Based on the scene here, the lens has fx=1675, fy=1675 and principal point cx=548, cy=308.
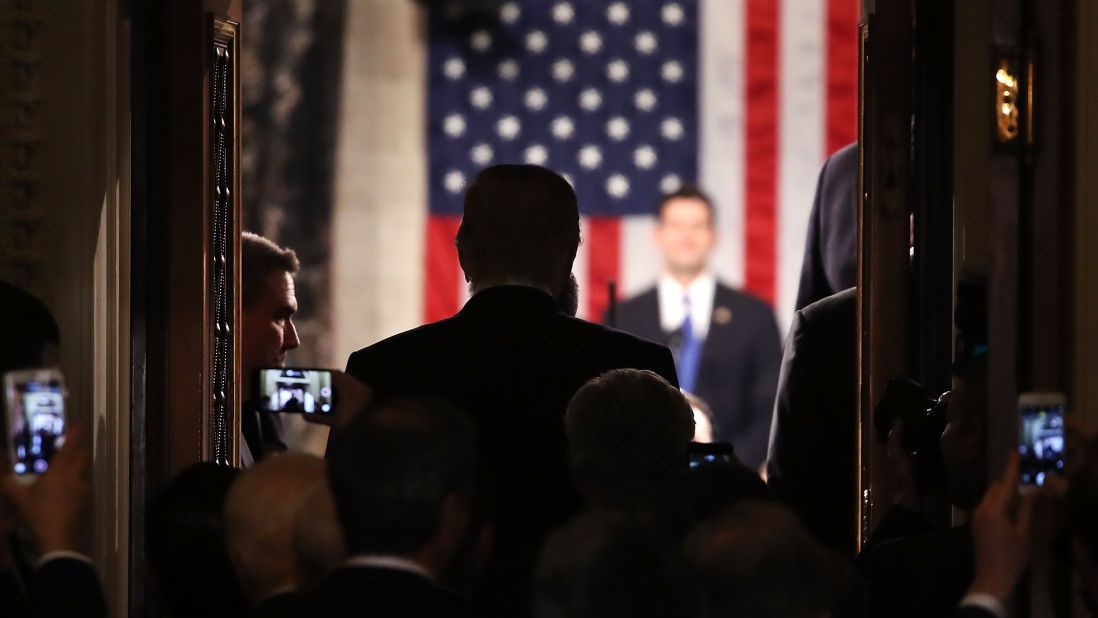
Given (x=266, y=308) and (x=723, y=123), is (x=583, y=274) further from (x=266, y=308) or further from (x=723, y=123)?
(x=266, y=308)

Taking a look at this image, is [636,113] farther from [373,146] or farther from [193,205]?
[193,205]

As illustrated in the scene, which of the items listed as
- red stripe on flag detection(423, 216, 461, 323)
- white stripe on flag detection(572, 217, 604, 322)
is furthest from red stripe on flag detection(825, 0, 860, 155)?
red stripe on flag detection(423, 216, 461, 323)

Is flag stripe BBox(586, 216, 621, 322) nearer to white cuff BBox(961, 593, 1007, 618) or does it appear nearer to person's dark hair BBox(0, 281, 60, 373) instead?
person's dark hair BBox(0, 281, 60, 373)

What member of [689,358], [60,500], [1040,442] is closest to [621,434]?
[1040,442]

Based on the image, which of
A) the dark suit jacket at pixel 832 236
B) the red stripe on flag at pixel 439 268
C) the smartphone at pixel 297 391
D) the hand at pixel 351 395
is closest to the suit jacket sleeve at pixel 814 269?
the dark suit jacket at pixel 832 236

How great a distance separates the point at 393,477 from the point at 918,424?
1.62 metres

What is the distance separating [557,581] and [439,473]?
0.97ft

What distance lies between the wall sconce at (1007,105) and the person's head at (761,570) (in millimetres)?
1197

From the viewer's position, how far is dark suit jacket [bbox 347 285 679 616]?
2.64 metres

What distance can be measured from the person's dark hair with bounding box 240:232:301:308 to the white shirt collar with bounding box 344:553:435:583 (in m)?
2.97

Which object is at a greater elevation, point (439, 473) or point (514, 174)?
point (514, 174)

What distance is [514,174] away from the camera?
2.76 m

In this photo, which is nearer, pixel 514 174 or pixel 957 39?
pixel 514 174

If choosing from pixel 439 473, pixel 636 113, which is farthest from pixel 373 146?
pixel 439 473
